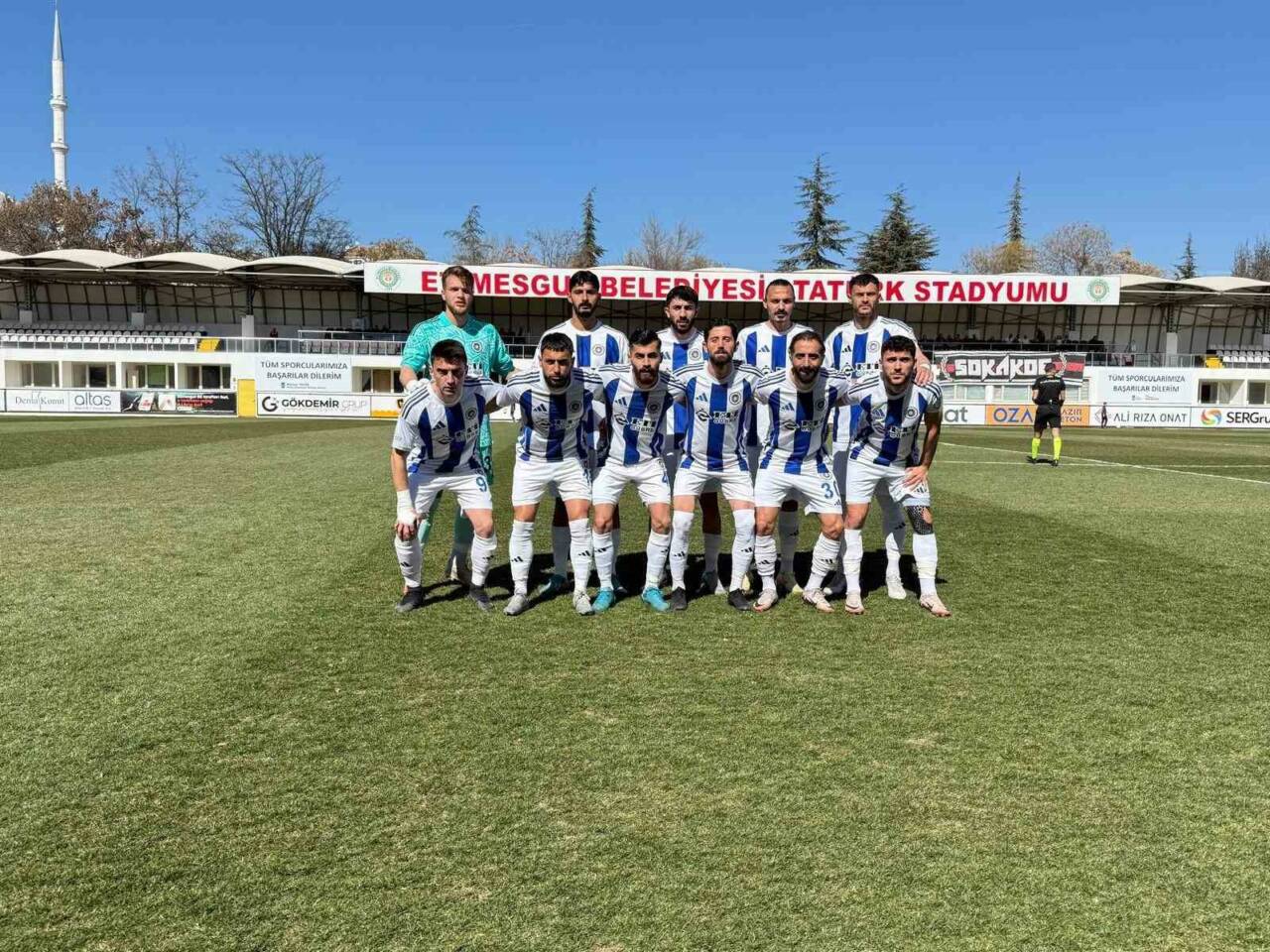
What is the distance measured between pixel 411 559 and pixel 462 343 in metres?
1.51

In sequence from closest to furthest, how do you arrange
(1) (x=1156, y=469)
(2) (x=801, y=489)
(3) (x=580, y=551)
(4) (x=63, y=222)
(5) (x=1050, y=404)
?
(3) (x=580, y=551) → (2) (x=801, y=489) → (1) (x=1156, y=469) → (5) (x=1050, y=404) → (4) (x=63, y=222)

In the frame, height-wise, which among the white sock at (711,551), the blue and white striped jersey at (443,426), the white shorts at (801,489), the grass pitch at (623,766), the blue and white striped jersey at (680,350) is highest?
the blue and white striped jersey at (680,350)

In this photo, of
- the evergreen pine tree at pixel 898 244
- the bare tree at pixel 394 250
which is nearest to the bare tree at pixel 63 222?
the bare tree at pixel 394 250

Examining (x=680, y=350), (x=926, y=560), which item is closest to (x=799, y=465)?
(x=926, y=560)

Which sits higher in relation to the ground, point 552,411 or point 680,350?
point 680,350

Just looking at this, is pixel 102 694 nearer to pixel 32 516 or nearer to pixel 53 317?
pixel 32 516

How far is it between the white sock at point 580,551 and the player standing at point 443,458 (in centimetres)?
53

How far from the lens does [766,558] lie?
5.76 metres

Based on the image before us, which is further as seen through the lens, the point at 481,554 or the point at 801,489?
the point at 801,489

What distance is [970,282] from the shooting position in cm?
4375

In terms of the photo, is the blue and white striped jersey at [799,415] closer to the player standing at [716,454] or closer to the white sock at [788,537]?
the player standing at [716,454]

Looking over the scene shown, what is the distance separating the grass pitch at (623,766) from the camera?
7.87 feet

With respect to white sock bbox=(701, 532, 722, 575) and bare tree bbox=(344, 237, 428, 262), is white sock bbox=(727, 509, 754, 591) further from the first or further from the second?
bare tree bbox=(344, 237, 428, 262)

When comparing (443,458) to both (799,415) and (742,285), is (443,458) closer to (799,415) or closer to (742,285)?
(799,415)
